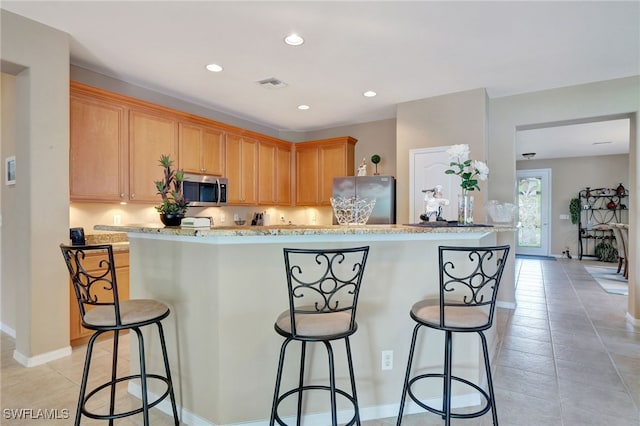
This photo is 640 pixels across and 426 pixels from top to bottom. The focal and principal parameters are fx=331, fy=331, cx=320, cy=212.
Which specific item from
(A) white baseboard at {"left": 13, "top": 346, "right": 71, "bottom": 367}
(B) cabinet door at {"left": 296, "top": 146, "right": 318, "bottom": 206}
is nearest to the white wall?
(A) white baseboard at {"left": 13, "top": 346, "right": 71, "bottom": 367}

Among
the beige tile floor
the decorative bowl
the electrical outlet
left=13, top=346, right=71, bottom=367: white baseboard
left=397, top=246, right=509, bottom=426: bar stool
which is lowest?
the beige tile floor

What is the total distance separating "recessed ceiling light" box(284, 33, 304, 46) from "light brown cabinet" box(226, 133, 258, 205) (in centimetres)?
223

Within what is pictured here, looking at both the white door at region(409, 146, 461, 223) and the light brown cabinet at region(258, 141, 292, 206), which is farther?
the light brown cabinet at region(258, 141, 292, 206)

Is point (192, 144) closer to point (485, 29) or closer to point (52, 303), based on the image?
point (52, 303)

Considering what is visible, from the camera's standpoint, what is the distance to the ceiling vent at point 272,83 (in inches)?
146

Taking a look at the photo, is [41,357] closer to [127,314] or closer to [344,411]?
[127,314]

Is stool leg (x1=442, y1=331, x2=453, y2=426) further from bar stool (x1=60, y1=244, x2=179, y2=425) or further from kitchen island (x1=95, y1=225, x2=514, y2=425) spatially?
bar stool (x1=60, y1=244, x2=179, y2=425)

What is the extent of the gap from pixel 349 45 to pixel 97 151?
8.85 feet

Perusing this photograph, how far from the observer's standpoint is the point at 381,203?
180 inches

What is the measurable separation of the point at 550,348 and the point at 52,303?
14.6ft

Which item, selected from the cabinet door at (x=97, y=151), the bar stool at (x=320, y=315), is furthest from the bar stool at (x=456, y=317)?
the cabinet door at (x=97, y=151)

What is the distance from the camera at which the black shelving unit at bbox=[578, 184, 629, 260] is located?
8109 millimetres

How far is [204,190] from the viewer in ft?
14.5

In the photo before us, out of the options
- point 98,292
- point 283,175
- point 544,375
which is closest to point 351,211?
point 544,375
